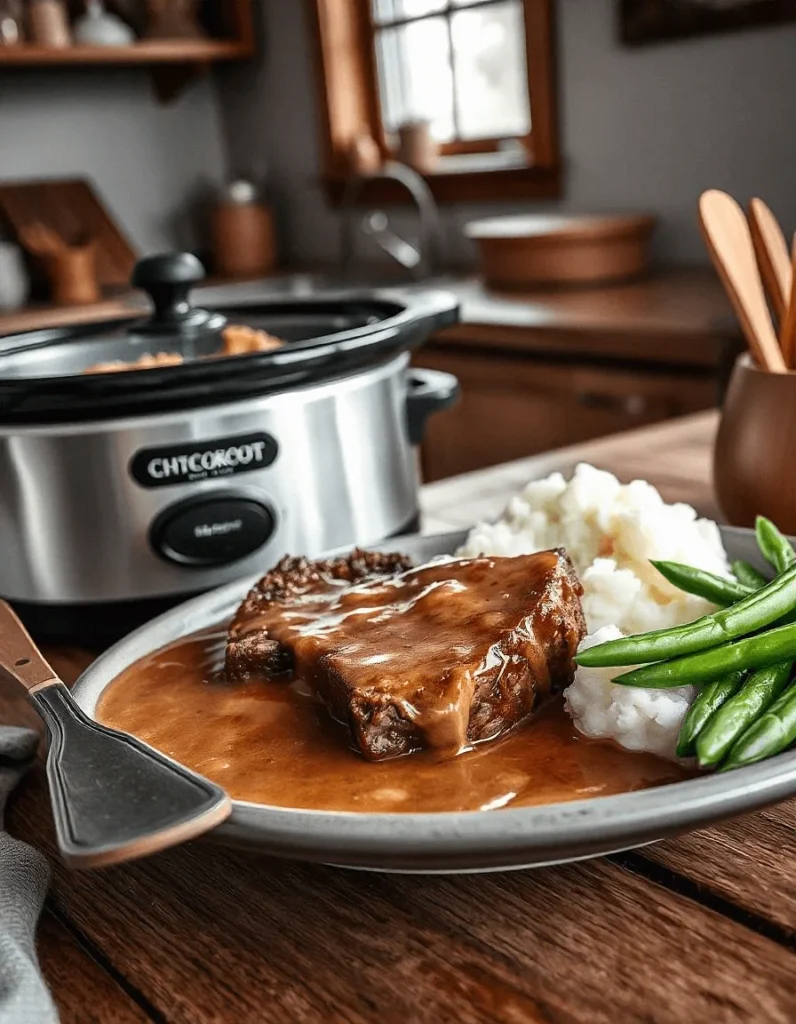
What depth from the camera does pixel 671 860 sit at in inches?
26.7

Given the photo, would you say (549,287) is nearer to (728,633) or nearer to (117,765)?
(728,633)

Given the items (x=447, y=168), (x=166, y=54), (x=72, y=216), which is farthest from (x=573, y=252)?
(x=72, y=216)

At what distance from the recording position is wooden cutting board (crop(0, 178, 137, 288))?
13.4 ft

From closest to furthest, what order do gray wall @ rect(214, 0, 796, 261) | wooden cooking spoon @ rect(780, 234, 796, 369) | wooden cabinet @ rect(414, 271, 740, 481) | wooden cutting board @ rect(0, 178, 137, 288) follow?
1. wooden cooking spoon @ rect(780, 234, 796, 369)
2. wooden cabinet @ rect(414, 271, 740, 481)
3. gray wall @ rect(214, 0, 796, 261)
4. wooden cutting board @ rect(0, 178, 137, 288)

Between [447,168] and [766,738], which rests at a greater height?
[447,168]

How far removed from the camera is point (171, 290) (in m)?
1.25

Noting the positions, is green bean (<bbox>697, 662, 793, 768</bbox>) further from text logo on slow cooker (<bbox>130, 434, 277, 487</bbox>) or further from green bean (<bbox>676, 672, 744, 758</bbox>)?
text logo on slow cooker (<bbox>130, 434, 277, 487</bbox>)

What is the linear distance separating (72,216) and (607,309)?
2.34m

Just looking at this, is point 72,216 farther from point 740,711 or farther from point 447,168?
point 740,711

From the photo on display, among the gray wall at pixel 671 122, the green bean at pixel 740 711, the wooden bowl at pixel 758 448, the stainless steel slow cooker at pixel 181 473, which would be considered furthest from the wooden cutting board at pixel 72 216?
the green bean at pixel 740 711

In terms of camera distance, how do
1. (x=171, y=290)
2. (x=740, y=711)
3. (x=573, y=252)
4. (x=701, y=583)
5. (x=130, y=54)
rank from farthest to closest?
(x=130, y=54), (x=573, y=252), (x=171, y=290), (x=701, y=583), (x=740, y=711)

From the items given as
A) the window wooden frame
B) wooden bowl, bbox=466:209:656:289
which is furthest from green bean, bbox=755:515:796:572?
the window wooden frame

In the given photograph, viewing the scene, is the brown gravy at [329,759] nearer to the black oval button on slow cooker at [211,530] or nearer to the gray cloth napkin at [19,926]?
the gray cloth napkin at [19,926]

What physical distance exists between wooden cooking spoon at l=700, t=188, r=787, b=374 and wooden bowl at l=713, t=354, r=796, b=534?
0.02m
